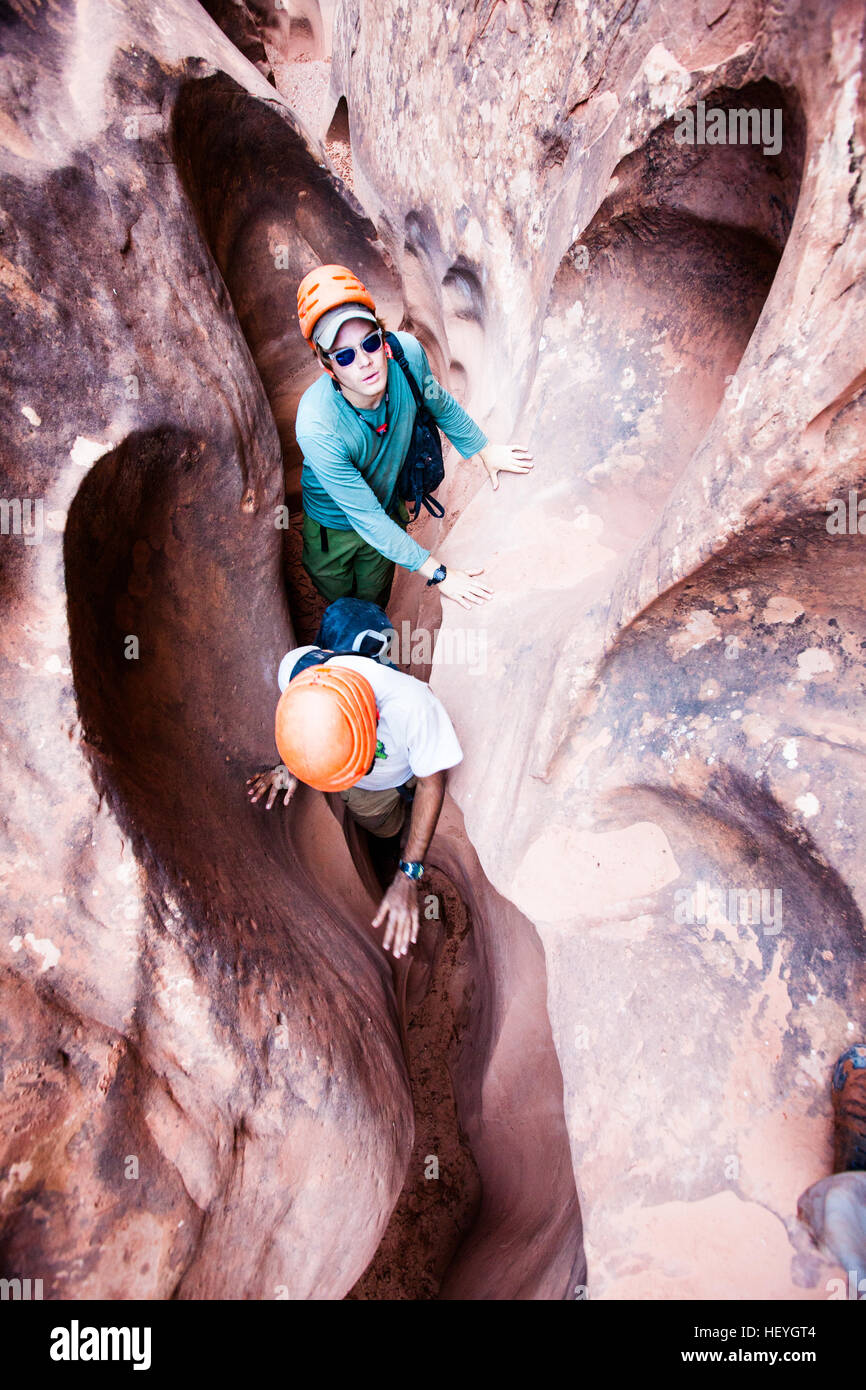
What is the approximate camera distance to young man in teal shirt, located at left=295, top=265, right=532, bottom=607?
2.17 m

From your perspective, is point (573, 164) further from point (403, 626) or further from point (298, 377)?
point (403, 626)

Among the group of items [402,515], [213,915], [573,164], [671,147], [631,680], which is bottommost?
[213,915]

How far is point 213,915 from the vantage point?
1.99 meters

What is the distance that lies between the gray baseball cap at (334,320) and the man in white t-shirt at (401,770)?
1.04 metres

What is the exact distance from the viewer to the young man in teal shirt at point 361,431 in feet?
7.13

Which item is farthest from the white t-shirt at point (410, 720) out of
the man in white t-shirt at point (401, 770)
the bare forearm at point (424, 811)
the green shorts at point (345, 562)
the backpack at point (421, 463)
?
the backpack at point (421, 463)

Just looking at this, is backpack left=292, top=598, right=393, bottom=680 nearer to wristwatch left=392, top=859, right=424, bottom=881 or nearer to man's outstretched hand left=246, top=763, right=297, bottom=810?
man's outstretched hand left=246, top=763, right=297, bottom=810

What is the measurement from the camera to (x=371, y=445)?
2.54 m

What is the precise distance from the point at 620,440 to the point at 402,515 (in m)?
1.12

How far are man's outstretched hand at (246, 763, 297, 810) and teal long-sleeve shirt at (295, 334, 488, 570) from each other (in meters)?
1.03

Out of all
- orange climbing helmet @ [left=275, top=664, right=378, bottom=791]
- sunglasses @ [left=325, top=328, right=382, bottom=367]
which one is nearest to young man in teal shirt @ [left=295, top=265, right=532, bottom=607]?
sunglasses @ [left=325, top=328, right=382, bottom=367]

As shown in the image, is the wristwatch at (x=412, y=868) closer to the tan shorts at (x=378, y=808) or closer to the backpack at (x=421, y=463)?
the tan shorts at (x=378, y=808)
